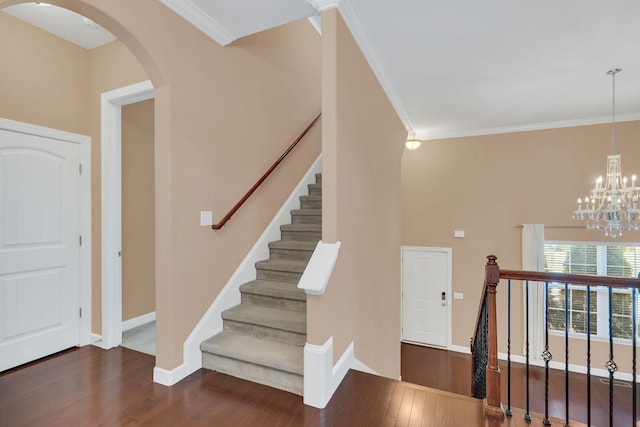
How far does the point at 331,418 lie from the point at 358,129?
6.69ft

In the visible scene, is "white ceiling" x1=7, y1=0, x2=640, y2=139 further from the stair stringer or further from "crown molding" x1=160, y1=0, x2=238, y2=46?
the stair stringer

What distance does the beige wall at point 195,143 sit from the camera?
209 centimetres

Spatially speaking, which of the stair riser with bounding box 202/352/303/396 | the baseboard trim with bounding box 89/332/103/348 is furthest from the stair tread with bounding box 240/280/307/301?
the baseboard trim with bounding box 89/332/103/348

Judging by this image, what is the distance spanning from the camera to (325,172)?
2041 millimetres

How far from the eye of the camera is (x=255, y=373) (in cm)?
217

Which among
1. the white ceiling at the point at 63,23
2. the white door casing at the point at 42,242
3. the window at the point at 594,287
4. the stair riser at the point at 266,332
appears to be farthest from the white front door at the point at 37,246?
the window at the point at 594,287

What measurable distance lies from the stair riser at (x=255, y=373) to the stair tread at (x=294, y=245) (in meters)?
1.13

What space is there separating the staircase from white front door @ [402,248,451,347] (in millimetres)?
3608

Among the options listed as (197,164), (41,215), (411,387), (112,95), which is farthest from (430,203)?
(41,215)

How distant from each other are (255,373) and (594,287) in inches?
212

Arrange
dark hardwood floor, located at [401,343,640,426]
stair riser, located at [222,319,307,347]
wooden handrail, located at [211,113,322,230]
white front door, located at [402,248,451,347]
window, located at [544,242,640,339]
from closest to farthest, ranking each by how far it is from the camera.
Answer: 1. stair riser, located at [222,319,307,347]
2. wooden handrail, located at [211,113,322,230]
3. dark hardwood floor, located at [401,343,640,426]
4. window, located at [544,242,640,339]
5. white front door, located at [402,248,451,347]

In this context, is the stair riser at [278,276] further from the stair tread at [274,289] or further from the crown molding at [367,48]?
the crown molding at [367,48]

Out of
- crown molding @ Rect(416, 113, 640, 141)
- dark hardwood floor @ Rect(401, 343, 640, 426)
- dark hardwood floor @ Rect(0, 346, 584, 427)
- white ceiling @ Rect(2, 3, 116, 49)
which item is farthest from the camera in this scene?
crown molding @ Rect(416, 113, 640, 141)

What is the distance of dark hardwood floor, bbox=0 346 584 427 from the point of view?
1780mm
